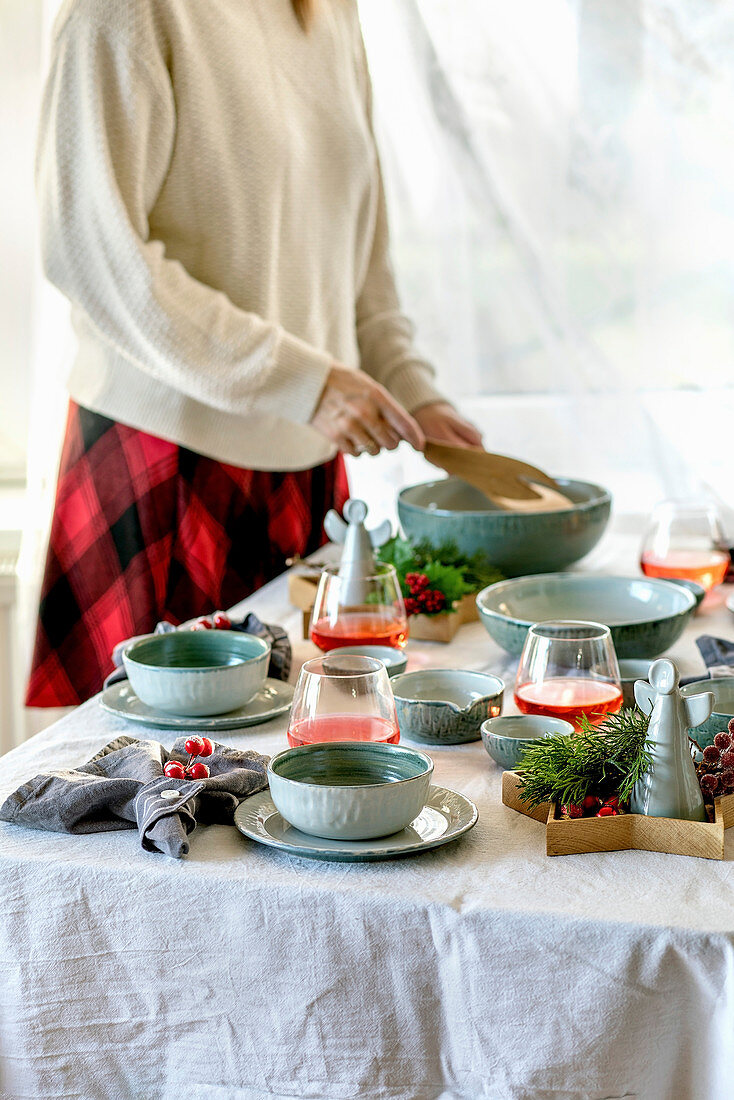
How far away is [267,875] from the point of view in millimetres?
634

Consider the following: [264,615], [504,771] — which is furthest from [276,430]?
[504,771]

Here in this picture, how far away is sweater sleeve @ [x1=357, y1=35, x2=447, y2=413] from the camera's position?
169cm

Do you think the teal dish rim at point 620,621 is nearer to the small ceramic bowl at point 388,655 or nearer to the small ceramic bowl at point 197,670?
Answer: the small ceramic bowl at point 388,655

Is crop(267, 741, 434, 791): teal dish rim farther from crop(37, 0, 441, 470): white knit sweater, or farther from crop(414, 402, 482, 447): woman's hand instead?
crop(414, 402, 482, 447): woman's hand

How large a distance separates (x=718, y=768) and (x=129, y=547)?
1017 mm

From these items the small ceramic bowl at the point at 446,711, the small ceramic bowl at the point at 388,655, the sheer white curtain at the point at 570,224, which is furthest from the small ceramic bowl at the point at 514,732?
the sheer white curtain at the point at 570,224

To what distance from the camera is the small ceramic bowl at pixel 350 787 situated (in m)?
0.64

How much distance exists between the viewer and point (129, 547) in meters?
1.53

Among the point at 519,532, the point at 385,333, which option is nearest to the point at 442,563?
the point at 519,532

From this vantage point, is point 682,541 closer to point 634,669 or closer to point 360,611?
point 634,669

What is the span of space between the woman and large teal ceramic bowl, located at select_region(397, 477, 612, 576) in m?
0.11

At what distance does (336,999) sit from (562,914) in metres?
0.14

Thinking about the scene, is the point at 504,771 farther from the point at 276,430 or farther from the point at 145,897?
the point at 276,430

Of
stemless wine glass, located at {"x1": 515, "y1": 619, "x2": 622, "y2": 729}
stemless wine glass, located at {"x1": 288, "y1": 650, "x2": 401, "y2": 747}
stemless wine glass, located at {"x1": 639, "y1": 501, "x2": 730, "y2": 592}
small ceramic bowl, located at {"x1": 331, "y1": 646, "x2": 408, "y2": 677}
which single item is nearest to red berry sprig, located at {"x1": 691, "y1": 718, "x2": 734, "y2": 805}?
stemless wine glass, located at {"x1": 515, "y1": 619, "x2": 622, "y2": 729}
